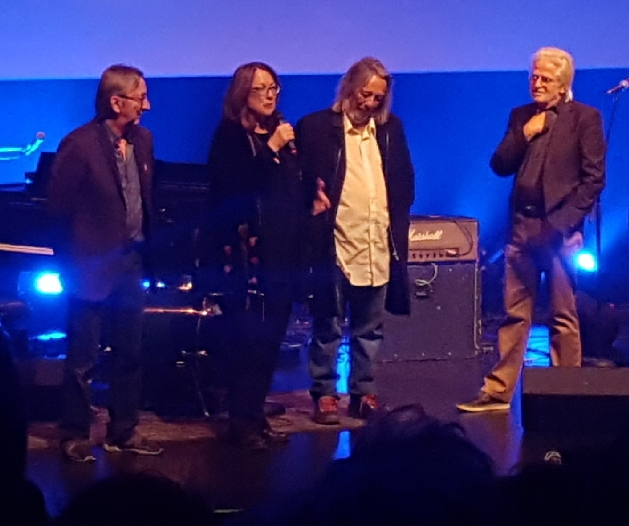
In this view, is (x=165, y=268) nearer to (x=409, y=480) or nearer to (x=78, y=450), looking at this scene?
(x=78, y=450)

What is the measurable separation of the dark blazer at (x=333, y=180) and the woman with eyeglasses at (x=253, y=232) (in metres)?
0.18

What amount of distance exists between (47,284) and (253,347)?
2.54 meters

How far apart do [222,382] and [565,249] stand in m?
1.48

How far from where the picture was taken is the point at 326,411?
4266mm

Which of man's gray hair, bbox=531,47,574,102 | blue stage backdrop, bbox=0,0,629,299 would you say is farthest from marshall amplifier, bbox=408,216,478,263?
man's gray hair, bbox=531,47,574,102

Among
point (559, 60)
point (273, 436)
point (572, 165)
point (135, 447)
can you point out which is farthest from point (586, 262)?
point (135, 447)

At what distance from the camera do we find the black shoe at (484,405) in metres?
4.49

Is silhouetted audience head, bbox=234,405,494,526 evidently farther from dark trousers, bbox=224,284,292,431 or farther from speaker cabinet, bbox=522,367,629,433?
speaker cabinet, bbox=522,367,629,433

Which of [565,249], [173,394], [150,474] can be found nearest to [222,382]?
[173,394]

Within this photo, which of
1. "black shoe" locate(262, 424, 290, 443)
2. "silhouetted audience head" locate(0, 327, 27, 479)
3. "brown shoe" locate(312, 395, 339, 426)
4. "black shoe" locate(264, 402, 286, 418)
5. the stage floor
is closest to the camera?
"silhouetted audience head" locate(0, 327, 27, 479)

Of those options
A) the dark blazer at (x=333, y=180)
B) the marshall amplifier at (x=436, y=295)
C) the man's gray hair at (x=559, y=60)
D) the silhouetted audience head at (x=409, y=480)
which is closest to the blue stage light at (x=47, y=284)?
the marshall amplifier at (x=436, y=295)

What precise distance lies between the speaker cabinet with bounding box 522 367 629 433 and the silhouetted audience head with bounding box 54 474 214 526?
3.05 metres

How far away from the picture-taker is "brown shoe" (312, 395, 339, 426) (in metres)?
4.25

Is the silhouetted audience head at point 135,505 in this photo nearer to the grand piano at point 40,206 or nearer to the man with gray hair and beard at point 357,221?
the man with gray hair and beard at point 357,221
